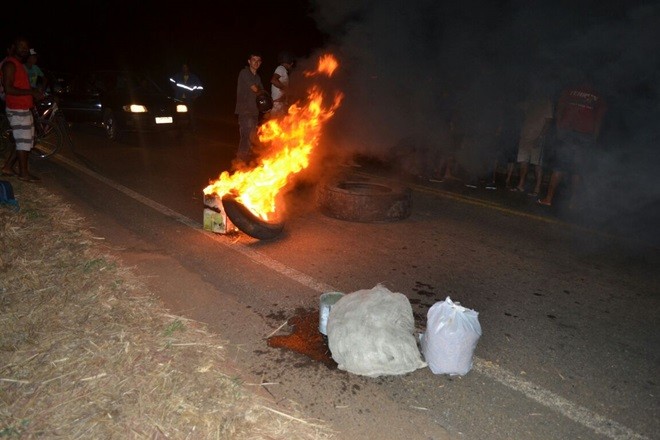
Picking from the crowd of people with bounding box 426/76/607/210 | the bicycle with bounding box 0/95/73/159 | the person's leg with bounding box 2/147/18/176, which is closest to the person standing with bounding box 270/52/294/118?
the crowd of people with bounding box 426/76/607/210

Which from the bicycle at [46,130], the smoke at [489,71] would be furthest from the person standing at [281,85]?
the bicycle at [46,130]

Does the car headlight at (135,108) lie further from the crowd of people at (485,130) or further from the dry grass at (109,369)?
the dry grass at (109,369)

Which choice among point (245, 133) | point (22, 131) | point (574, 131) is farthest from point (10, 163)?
point (574, 131)

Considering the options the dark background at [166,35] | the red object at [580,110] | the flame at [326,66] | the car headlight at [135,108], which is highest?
the dark background at [166,35]

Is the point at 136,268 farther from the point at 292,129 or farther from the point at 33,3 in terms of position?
the point at 33,3

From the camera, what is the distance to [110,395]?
8.27ft

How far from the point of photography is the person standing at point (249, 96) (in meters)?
7.71

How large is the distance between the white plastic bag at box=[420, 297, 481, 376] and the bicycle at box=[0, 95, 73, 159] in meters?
8.68

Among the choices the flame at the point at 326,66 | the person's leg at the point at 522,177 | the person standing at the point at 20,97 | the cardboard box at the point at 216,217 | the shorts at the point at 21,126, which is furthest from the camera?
the person's leg at the point at 522,177

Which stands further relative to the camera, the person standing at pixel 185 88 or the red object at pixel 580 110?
the person standing at pixel 185 88

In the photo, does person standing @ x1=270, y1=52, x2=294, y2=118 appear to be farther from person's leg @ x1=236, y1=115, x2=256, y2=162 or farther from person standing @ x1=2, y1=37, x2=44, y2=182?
person standing @ x1=2, y1=37, x2=44, y2=182

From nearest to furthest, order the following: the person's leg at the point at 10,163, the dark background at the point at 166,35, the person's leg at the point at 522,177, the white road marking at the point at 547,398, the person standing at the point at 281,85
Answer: the white road marking at the point at 547,398 → the person's leg at the point at 10,163 → the person standing at the point at 281,85 → the person's leg at the point at 522,177 → the dark background at the point at 166,35

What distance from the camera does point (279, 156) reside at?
6168 mm

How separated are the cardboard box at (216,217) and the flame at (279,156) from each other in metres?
0.08
